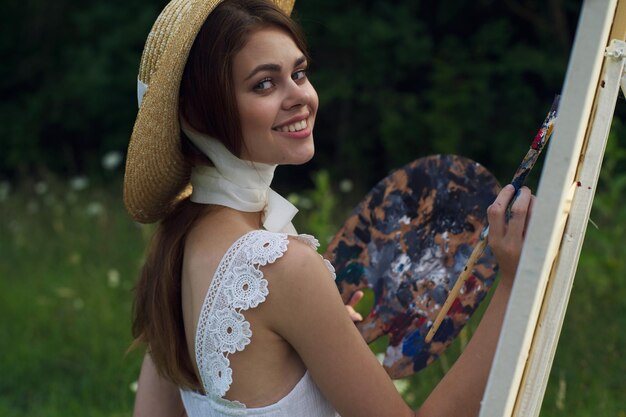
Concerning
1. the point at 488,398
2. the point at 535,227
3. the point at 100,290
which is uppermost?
the point at 535,227

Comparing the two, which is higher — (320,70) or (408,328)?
(408,328)

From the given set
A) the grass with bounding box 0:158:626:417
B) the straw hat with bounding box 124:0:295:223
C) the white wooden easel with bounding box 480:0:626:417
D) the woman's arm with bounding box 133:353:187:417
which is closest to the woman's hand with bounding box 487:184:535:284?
the white wooden easel with bounding box 480:0:626:417

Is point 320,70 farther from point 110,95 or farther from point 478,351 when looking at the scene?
point 478,351

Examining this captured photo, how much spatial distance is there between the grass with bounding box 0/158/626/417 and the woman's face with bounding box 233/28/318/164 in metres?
0.98

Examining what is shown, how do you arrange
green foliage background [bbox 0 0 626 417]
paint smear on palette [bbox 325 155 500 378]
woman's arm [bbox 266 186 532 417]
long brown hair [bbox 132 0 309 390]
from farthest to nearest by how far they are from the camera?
green foliage background [bbox 0 0 626 417], paint smear on palette [bbox 325 155 500 378], long brown hair [bbox 132 0 309 390], woman's arm [bbox 266 186 532 417]

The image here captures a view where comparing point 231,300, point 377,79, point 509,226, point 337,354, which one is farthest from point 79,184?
point 509,226

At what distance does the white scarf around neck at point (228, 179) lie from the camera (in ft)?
6.62

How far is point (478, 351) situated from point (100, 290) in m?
3.46

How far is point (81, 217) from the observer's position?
6.30 m

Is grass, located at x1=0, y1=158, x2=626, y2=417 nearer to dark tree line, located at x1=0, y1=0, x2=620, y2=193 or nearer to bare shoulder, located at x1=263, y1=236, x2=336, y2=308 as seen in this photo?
bare shoulder, located at x1=263, y1=236, x2=336, y2=308

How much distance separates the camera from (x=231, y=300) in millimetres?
1887

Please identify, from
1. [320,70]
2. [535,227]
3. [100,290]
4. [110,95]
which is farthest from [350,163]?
[535,227]

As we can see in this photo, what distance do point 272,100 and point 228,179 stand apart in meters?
0.19

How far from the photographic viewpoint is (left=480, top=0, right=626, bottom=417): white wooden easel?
47.8 inches
